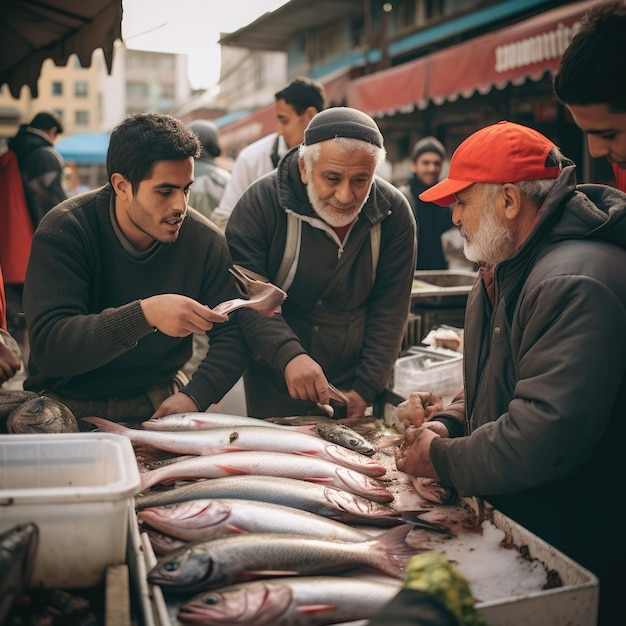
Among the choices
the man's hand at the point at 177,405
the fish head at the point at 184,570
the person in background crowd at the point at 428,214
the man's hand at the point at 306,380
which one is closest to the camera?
the fish head at the point at 184,570

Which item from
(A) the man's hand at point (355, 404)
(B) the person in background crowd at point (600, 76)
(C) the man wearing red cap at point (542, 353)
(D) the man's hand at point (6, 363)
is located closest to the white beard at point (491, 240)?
(C) the man wearing red cap at point (542, 353)

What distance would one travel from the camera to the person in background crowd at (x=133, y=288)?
2.93 m

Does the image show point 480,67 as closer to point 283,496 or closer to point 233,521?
point 283,496

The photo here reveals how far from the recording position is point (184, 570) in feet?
5.84

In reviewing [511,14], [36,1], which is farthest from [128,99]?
[36,1]

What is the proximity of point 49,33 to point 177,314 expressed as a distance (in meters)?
4.20

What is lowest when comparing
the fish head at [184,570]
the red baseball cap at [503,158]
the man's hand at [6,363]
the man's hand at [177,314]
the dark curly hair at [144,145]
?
the fish head at [184,570]

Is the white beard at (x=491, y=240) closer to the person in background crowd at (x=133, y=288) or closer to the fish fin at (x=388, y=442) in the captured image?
the fish fin at (x=388, y=442)

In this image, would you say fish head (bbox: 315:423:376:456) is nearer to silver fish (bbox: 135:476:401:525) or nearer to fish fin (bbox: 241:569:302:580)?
silver fish (bbox: 135:476:401:525)

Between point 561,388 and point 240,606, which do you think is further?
point 561,388

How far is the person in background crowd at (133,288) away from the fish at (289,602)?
1336 millimetres

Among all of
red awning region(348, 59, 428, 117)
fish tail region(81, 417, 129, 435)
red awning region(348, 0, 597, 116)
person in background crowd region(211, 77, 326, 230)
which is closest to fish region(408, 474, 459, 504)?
fish tail region(81, 417, 129, 435)

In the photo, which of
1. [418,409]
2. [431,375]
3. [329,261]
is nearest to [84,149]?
[329,261]

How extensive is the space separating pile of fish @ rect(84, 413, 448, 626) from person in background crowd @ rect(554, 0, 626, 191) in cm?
145
